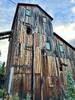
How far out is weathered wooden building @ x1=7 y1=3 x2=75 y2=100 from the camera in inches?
832

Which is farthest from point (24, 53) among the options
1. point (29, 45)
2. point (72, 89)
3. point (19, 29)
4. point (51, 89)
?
point (72, 89)

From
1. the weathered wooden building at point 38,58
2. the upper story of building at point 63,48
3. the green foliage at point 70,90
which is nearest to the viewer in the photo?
the weathered wooden building at point 38,58

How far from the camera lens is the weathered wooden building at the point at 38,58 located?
21141mm

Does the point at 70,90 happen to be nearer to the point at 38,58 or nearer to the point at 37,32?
the point at 38,58

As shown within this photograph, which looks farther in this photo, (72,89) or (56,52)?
(56,52)

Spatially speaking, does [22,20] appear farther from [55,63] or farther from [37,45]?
[55,63]

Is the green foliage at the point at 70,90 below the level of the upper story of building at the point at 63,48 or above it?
below

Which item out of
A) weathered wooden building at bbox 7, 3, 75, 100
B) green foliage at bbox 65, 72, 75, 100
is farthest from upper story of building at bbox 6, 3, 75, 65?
green foliage at bbox 65, 72, 75, 100

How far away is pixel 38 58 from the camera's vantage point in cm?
2281

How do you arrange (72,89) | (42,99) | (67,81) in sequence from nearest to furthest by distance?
(42,99)
(72,89)
(67,81)

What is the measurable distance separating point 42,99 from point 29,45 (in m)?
6.42

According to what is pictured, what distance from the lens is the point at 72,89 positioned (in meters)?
22.4

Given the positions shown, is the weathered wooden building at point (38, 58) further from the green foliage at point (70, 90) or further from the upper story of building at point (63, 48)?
the green foliage at point (70, 90)

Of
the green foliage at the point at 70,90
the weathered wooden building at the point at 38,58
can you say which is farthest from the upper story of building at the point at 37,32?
the green foliage at the point at 70,90
